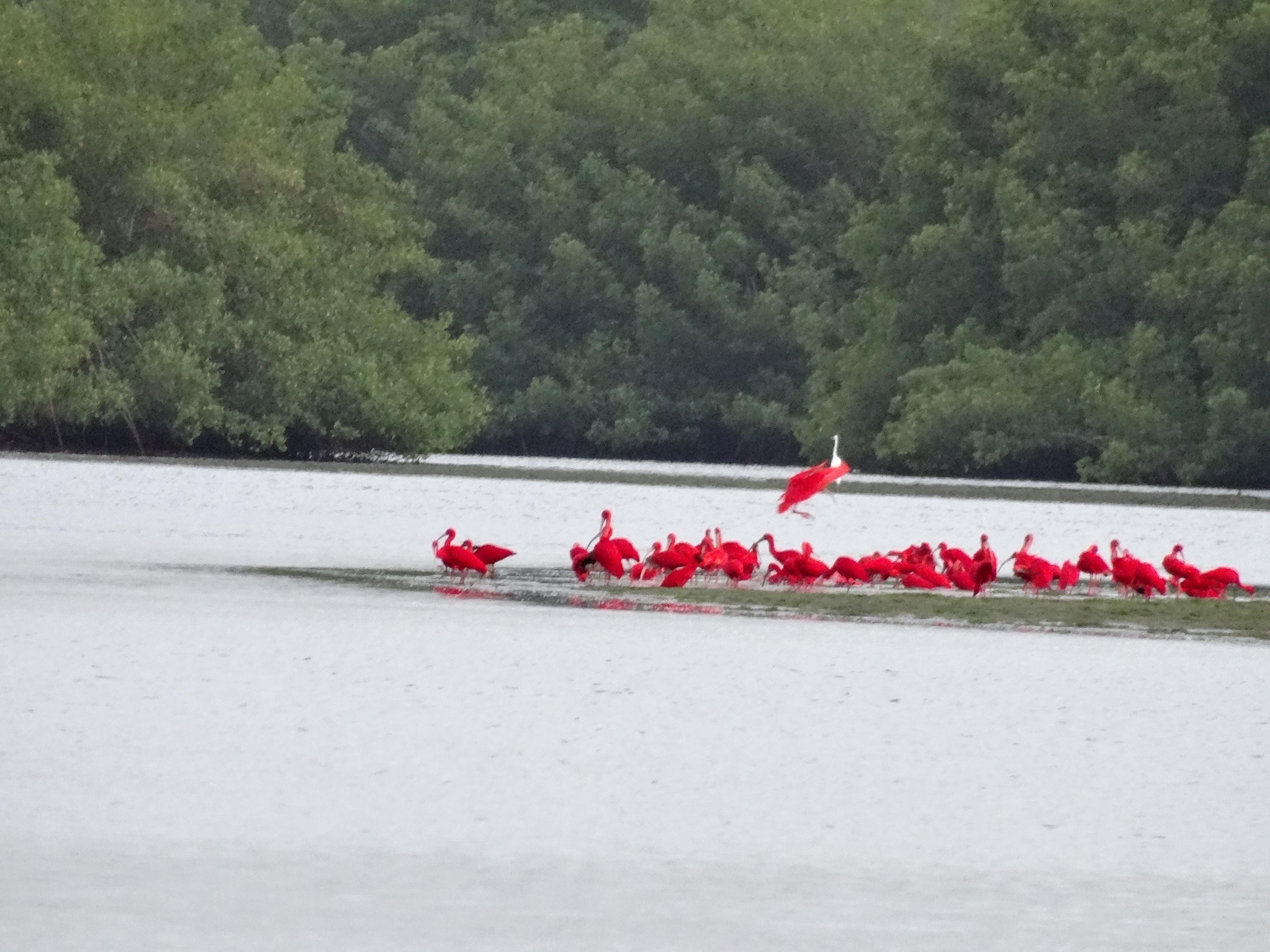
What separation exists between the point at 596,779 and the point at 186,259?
41.8 meters

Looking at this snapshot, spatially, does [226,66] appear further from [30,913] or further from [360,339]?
[30,913]

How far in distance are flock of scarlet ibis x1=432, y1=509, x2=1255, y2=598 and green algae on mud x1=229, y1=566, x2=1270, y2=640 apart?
0.12 m

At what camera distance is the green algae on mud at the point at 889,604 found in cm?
2073

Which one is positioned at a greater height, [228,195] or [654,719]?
[228,195]

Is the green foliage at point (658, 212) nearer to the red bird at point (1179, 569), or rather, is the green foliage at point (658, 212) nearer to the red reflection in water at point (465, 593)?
the red bird at point (1179, 569)

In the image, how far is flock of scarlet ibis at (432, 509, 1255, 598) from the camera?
74.9 ft

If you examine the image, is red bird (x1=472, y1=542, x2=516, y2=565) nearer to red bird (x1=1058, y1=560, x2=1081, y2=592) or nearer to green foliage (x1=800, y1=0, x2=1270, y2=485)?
red bird (x1=1058, y1=560, x2=1081, y2=592)

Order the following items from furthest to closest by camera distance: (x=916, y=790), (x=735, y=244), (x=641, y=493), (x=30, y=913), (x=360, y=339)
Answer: (x=735, y=244)
(x=360, y=339)
(x=641, y=493)
(x=916, y=790)
(x=30, y=913)

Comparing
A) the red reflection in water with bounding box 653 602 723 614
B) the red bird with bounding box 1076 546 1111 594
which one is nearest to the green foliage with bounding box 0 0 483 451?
the red bird with bounding box 1076 546 1111 594

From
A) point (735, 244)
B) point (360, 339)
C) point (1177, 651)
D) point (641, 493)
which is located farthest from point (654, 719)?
point (735, 244)

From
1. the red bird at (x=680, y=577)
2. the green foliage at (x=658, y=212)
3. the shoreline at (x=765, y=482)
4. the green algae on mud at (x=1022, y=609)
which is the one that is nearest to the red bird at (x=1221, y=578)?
the green algae on mud at (x=1022, y=609)

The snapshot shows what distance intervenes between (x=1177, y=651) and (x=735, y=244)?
173 ft

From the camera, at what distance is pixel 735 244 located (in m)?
71.2

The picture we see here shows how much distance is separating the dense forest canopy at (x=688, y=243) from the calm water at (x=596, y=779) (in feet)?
98.0
